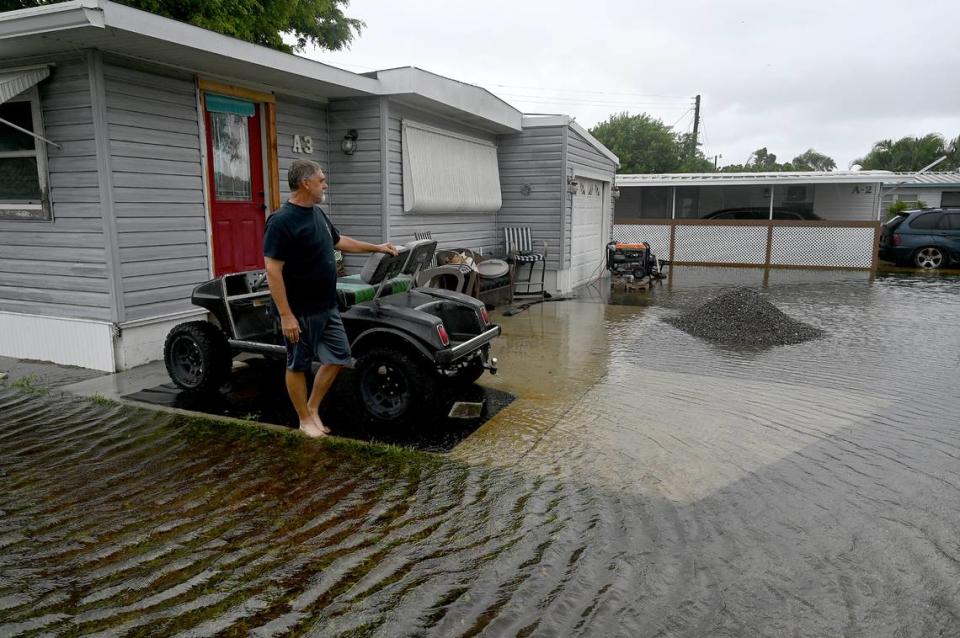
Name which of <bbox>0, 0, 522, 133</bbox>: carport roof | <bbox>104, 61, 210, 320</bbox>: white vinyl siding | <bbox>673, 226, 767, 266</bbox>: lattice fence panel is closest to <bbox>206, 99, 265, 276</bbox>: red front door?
<bbox>104, 61, 210, 320</bbox>: white vinyl siding

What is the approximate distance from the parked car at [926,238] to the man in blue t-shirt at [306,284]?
1612cm

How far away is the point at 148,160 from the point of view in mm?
6031

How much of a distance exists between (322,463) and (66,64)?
419 cm

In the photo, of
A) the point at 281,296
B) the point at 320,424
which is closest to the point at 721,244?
the point at 320,424

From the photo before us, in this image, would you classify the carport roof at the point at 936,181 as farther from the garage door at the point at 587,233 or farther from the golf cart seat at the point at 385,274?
the golf cart seat at the point at 385,274

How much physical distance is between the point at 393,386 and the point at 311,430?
624 mm

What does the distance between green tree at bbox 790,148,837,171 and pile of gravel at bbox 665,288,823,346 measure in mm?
48106

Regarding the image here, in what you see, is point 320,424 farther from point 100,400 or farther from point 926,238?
point 926,238

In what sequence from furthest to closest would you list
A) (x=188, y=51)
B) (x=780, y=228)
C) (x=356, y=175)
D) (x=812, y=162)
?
(x=812, y=162) < (x=780, y=228) < (x=356, y=175) < (x=188, y=51)

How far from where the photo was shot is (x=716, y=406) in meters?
5.20

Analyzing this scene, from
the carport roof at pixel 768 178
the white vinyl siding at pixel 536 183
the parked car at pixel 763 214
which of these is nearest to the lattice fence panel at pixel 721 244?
the carport roof at pixel 768 178


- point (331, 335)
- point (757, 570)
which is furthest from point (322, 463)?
point (757, 570)

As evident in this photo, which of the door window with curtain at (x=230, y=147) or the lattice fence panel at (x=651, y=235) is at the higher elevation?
the door window with curtain at (x=230, y=147)

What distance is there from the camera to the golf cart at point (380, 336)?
4582 millimetres
